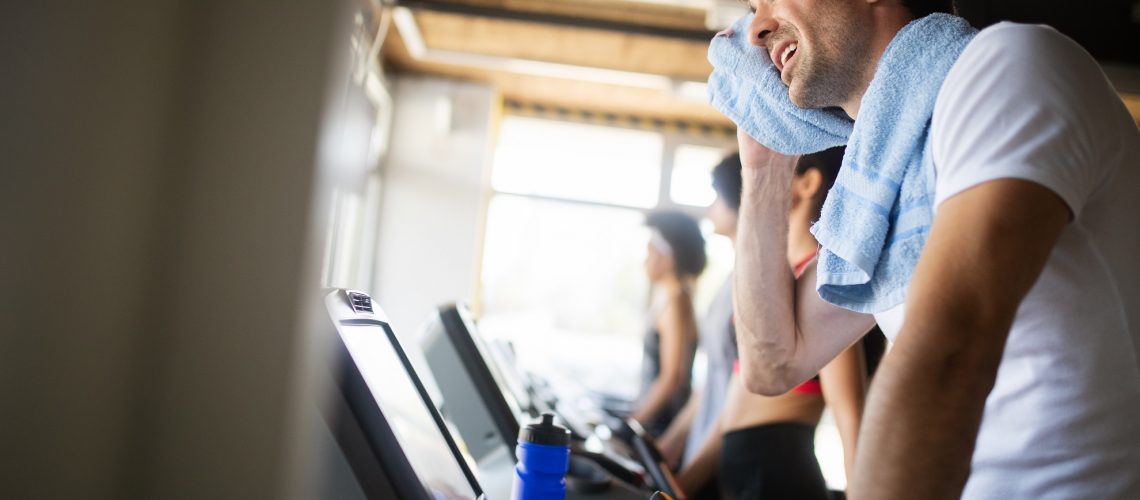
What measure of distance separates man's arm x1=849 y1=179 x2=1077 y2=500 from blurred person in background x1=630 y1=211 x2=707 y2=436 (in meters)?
3.21

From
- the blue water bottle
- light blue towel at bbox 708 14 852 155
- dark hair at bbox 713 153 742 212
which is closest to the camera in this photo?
the blue water bottle

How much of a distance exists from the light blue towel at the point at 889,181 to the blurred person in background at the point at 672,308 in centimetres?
291

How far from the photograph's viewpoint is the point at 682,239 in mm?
3986

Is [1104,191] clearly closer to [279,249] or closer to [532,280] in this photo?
[279,249]

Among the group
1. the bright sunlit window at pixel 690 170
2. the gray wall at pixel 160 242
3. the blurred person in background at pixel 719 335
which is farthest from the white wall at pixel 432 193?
the gray wall at pixel 160 242

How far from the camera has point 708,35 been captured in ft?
14.7

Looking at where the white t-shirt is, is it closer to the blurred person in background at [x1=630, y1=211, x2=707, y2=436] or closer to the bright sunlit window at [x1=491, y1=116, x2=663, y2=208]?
the blurred person in background at [x1=630, y1=211, x2=707, y2=436]

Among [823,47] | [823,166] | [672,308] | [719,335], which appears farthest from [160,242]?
[672,308]

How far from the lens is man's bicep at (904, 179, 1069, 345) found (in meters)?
0.62

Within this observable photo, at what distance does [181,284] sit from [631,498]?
4.03 feet

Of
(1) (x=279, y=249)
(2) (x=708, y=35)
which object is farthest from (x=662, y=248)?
(1) (x=279, y=249)

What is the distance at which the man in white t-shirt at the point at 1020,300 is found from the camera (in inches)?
24.2

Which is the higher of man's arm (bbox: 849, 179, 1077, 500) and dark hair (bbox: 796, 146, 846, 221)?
man's arm (bbox: 849, 179, 1077, 500)

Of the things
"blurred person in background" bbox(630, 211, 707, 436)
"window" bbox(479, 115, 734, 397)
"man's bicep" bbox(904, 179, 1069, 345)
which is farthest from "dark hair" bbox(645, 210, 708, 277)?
"man's bicep" bbox(904, 179, 1069, 345)
